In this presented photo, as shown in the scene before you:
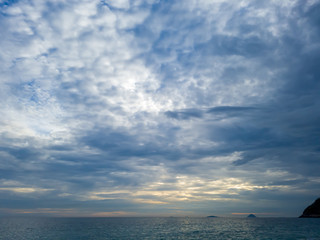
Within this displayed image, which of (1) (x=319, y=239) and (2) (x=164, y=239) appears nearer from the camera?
(1) (x=319, y=239)

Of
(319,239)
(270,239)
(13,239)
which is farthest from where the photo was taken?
(13,239)

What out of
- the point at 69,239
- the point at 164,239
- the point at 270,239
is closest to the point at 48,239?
the point at 69,239

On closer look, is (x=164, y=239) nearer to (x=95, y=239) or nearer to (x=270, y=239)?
(x=95, y=239)

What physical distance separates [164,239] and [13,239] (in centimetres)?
5492

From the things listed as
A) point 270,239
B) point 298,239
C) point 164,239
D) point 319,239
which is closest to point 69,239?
point 164,239

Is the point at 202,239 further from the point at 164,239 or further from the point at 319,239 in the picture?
the point at 319,239

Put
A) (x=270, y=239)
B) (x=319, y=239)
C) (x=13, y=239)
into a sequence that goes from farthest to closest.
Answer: (x=13, y=239) → (x=270, y=239) → (x=319, y=239)

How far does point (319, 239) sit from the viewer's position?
7131cm

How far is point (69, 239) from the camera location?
80188 mm

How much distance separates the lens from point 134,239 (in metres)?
78.2

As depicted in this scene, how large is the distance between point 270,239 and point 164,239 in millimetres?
36065

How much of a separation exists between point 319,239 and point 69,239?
8354 cm

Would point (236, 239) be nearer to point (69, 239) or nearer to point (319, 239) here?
point (319, 239)

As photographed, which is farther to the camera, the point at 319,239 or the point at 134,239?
the point at 134,239
